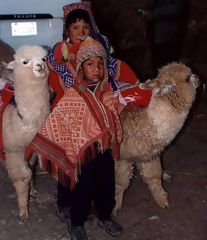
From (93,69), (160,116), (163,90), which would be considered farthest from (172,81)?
(93,69)

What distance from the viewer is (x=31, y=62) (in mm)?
3400

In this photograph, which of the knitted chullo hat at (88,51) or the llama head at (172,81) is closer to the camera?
the knitted chullo hat at (88,51)

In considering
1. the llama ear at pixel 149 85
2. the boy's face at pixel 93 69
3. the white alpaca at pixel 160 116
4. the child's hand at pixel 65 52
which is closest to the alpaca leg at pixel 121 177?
the white alpaca at pixel 160 116

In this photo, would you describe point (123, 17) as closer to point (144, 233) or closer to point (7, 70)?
point (7, 70)

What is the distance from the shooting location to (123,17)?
795 cm

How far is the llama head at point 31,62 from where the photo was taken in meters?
3.39

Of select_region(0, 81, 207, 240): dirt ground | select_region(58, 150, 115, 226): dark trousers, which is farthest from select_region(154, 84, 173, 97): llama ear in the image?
select_region(0, 81, 207, 240): dirt ground

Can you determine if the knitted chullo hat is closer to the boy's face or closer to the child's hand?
the boy's face

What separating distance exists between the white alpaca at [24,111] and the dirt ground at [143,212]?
0.24 m

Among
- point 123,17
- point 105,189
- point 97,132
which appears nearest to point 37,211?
point 105,189

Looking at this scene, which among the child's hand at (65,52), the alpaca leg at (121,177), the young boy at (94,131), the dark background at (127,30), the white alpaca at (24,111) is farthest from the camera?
the dark background at (127,30)

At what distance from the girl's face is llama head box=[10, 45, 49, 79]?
47cm

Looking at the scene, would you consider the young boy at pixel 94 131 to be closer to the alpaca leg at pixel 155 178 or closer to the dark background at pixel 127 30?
the alpaca leg at pixel 155 178

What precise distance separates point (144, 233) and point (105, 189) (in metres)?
0.51
